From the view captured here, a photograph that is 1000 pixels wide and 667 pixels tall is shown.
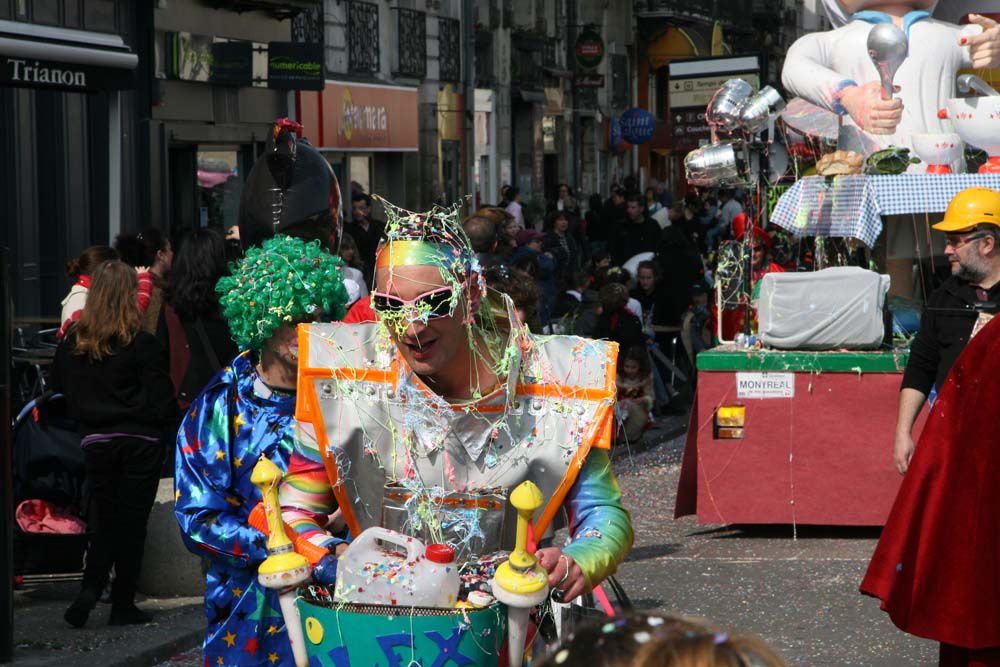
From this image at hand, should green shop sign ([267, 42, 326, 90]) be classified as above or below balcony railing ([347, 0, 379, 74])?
below

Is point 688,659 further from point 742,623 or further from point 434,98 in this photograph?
point 434,98

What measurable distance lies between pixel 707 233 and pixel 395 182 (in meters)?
7.75

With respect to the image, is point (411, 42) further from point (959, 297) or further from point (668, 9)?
point (959, 297)

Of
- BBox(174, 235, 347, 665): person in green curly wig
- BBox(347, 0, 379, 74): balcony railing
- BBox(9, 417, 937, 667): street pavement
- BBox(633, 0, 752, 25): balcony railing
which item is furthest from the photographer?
BBox(633, 0, 752, 25): balcony railing

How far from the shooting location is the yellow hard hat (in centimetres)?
694

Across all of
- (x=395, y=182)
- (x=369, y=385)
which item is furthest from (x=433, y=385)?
(x=395, y=182)

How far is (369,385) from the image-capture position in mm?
3385

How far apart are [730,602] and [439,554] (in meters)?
5.24

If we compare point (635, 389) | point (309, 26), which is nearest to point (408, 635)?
point (635, 389)

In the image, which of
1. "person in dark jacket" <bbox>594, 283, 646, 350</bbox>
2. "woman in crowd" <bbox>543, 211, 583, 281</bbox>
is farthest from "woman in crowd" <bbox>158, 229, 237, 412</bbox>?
"woman in crowd" <bbox>543, 211, 583, 281</bbox>

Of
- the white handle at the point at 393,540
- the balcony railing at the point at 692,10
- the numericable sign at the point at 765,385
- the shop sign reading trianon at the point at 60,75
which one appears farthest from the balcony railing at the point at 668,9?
the white handle at the point at 393,540

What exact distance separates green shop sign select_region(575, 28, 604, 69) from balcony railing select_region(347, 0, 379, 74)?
34.1 feet

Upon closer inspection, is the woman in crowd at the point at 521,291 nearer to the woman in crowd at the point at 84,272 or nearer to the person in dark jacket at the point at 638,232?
the woman in crowd at the point at 84,272

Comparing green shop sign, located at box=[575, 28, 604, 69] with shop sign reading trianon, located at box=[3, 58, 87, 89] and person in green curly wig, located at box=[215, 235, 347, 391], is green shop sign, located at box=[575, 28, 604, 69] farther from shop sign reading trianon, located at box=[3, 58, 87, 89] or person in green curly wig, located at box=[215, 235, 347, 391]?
person in green curly wig, located at box=[215, 235, 347, 391]
